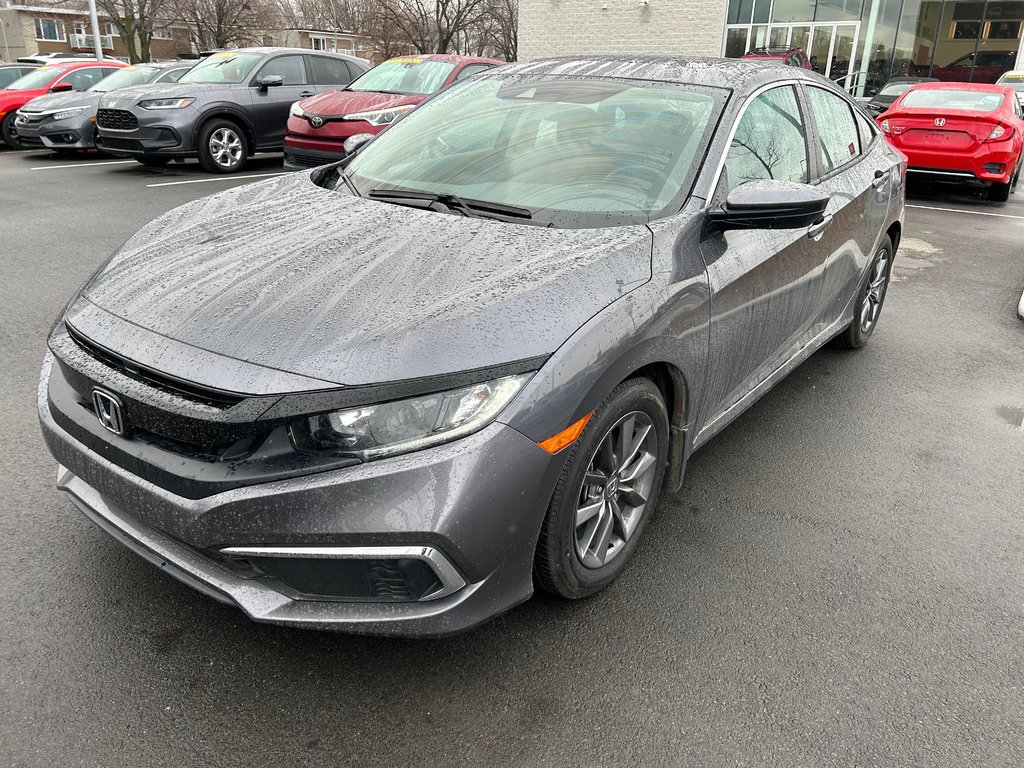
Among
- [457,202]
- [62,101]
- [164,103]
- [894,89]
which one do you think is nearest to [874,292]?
[457,202]

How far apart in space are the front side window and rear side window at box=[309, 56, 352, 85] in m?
10.1

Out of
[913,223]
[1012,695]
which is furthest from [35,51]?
[1012,695]

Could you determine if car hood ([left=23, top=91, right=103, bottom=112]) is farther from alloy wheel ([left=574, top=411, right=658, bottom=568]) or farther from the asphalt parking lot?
alloy wheel ([left=574, top=411, right=658, bottom=568])

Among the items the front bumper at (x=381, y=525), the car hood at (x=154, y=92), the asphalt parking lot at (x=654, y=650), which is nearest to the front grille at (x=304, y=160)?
the car hood at (x=154, y=92)

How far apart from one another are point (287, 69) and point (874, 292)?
9.79 meters

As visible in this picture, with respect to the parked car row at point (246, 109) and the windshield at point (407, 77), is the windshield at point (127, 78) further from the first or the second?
the windshield at point (407, 77)

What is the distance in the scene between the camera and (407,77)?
34.9 ft

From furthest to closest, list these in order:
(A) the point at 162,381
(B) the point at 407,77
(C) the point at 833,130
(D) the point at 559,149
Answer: (B) the point at 407,77 → (C) the point at 833,130 → (D) the point at 559,149 → (A) the point at 162,381

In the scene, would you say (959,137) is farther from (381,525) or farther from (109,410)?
(109,410)

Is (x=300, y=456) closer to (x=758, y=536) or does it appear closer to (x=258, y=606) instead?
(x=258, y=606)

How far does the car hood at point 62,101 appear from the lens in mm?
12516

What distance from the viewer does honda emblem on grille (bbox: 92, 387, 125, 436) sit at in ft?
6.64

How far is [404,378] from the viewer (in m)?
1.87

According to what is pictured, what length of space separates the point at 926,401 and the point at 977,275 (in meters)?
3.49
